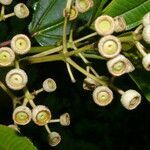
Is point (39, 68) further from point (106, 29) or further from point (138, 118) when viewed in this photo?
point (138, 118)

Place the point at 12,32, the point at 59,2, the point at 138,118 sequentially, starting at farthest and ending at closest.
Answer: the point at 138,118
the point at 12,32
the point at 59,2

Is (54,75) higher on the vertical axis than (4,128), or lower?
lower

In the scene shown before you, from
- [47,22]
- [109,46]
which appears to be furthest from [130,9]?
[109,46]

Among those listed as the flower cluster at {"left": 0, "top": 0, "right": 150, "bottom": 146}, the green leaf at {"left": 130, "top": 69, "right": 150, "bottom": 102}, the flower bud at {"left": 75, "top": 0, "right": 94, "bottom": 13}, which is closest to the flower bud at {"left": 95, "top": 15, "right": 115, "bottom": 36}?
the flower cluster at {"left": 0, "top": 0, "right": 150, "bottom": 146}

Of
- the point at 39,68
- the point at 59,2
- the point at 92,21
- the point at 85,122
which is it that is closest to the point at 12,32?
the point at 39,68

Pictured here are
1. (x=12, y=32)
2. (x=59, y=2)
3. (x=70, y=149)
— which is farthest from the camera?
(x=70, y=149)

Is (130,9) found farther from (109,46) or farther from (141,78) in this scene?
(109,46)

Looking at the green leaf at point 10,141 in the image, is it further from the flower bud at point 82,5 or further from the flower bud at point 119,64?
the flower bud at point 82,5
